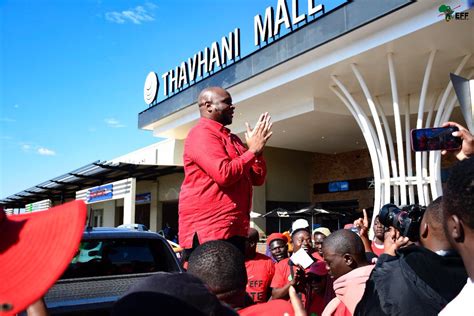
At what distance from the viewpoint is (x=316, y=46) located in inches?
512

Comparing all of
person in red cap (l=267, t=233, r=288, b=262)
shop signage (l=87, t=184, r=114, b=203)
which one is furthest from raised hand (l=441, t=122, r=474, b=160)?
shop signage (l=87, t=184, r=114, b=203)

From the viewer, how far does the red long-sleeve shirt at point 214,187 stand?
2529mm

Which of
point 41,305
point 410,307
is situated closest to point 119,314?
point 41,305

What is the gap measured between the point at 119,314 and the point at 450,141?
201cm

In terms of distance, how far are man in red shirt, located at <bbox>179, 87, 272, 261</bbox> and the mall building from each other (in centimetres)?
909

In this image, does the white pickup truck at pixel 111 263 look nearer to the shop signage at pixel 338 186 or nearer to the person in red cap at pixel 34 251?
the person in red cap at pixel 34 251

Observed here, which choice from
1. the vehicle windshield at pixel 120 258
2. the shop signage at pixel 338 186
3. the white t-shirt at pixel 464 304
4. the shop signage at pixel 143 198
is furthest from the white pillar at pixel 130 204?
the white t-shirt at pixel 464 304

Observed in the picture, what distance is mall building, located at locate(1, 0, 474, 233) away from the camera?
471 inches

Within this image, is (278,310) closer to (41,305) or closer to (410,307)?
(410,307)

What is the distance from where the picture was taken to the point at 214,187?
2.64 m

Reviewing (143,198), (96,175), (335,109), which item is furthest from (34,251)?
(143,198)

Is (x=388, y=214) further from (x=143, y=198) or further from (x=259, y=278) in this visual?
(x=143, y=198)

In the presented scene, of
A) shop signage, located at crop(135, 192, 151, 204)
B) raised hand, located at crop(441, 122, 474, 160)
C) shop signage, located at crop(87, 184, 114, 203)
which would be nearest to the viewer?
raised hand, located at crop(441, 122, 474, 160)

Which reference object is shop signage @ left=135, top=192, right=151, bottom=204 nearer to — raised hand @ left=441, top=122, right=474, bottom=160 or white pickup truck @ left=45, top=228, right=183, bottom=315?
white pickup truck @ left=45, top=228, right=183, bottom=315
